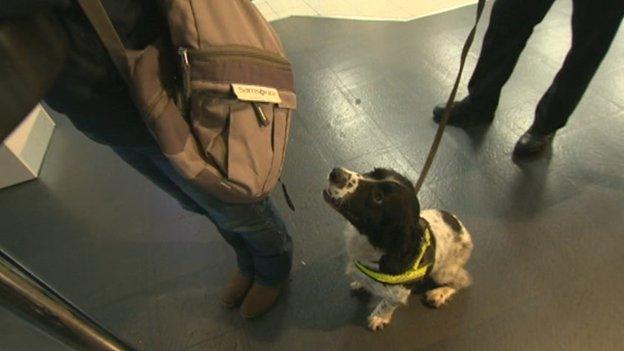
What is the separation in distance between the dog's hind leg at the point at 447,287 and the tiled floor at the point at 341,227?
0.05 metres

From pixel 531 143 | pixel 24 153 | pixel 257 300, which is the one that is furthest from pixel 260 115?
pixel 24 153

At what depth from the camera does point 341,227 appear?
2113 mm

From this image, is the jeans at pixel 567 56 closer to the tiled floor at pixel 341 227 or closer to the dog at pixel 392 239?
the tiled floor at pixel 341 227

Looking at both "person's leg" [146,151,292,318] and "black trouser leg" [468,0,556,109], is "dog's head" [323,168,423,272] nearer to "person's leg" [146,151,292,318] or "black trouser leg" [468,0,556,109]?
"person's leg" [146,151,292,318]

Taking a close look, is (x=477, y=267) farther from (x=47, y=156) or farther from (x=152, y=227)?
(x=47, y=156)

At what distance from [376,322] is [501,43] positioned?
1.67 metres

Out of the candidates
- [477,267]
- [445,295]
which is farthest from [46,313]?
[477,267]

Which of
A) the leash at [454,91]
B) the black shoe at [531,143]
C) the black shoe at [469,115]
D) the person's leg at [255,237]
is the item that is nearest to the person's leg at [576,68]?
the black shoe at [531,143]

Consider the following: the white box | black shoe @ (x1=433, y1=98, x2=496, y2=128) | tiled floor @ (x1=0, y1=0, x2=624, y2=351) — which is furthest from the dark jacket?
black shoe @ (x1=433, y1=98, x2=496, y2=128)

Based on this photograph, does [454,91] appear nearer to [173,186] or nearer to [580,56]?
[580,56]

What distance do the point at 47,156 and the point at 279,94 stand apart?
2.33 meters

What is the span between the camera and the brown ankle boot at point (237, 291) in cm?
183

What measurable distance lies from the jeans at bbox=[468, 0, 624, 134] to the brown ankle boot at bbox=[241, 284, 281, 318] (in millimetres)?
1723

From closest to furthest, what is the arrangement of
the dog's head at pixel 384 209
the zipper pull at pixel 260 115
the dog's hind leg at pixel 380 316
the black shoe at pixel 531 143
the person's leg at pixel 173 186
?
the zipper pull at pixel 260 115
the person's leg at pixel 173 186
the dog's head at pixel 384 209
the dog's hind leg at pixel 380 316
the black shoe at pixel 531 143
